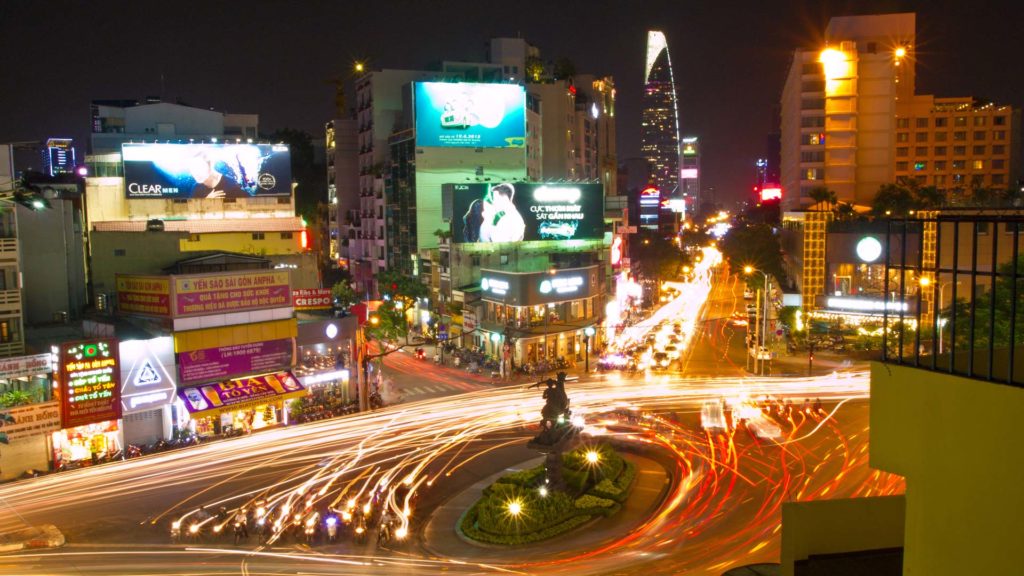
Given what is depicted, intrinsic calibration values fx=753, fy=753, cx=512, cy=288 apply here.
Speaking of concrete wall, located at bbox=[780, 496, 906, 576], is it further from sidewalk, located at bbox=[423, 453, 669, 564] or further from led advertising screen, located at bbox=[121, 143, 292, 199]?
led advertising screen, located at bbox=[121, 143, 292, 199]

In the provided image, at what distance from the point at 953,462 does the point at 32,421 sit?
28.3m

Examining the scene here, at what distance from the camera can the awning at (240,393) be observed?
96.3ft

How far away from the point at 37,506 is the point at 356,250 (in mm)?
53053

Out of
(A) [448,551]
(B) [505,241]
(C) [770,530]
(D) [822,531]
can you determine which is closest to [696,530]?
(C) [770,530]

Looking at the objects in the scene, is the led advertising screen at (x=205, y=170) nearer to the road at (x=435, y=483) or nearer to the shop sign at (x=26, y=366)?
the road at (x=435, y=483)

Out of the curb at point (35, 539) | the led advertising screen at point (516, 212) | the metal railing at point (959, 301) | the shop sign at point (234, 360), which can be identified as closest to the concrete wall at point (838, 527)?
the metal railing at point (959, 301)

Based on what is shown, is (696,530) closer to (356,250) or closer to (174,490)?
(174,490)

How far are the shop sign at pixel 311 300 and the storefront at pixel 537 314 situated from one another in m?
11.4

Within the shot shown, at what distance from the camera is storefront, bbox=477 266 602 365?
45344 millimetres

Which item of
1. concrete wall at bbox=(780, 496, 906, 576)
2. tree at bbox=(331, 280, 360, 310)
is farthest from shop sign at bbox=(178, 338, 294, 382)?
concrete wall at bbox=(780, 496, 906, 576)

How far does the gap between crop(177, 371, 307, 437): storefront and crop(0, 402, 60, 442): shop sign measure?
4384 millimetres

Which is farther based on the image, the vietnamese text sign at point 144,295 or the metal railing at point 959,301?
the vietnamese text sign at point 144,295

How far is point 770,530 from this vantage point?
1980cm

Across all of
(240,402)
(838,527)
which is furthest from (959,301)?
(838,527)
